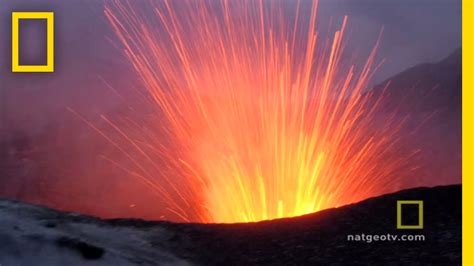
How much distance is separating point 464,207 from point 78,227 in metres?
8.42

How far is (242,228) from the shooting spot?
41.8 feet

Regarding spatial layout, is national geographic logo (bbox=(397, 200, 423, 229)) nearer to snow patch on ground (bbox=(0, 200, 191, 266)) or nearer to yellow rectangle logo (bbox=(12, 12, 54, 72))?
snow patch on ground (bbox=(0, 200, 191, 266))

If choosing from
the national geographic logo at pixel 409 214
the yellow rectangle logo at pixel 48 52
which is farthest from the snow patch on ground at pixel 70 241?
the national geographic logo at pixel 409 214

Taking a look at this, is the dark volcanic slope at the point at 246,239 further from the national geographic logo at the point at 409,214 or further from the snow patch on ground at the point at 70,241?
the national geographic logo at the point at 409,214

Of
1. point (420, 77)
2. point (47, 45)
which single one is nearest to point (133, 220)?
point (47, 45)

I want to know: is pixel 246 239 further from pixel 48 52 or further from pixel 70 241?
pixel 48 52

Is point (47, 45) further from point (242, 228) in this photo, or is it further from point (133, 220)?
point (242, 228)

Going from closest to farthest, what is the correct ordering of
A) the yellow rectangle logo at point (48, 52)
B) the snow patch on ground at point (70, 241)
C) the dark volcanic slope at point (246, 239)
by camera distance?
the snow patch on ground at point (70, 241), the dark volcanic slope at point (246, 239), the yellow rectangle logo at point (48, 52)

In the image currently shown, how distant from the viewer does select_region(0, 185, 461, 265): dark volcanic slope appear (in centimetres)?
984

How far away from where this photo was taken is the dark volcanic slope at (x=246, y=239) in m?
9.84

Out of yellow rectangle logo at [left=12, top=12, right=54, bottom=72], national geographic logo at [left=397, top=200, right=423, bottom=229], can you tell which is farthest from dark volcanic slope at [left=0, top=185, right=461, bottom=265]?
yellow rectangle logo at [left=12, top=12, right=54, bottom=72]

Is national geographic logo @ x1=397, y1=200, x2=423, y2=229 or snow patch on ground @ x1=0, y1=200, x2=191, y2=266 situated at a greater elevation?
national geographic logo @ x1=397, y1=200, x2=423, y2=229

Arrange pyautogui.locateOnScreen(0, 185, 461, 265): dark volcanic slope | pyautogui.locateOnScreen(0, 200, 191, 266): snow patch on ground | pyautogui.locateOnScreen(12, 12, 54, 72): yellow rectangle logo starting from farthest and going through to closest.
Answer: pyautogui.locateOnScreen(12, 12, 54, 72): yellow rectangle logo
pyautogui.locateOnScreen(0, 185, 461, 265): dark volcanic slope
pyautogui.locateOnScreen(0, 200, 191, 266): snow patch on ground

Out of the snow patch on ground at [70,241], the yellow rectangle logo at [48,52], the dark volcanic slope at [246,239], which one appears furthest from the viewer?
the yellow rectangle logo at [48,52]
